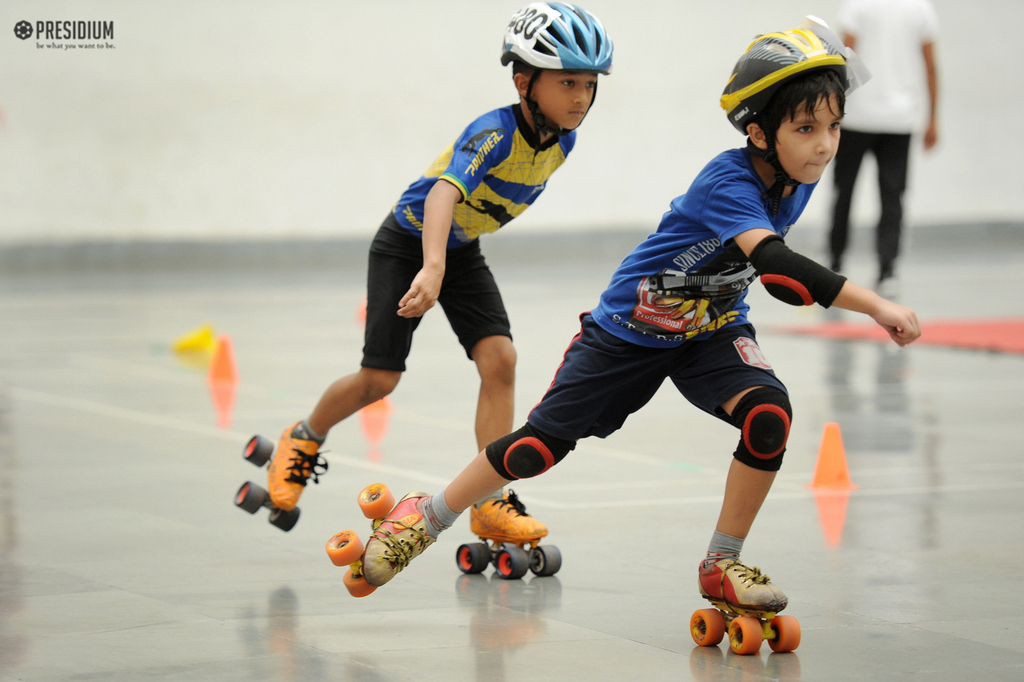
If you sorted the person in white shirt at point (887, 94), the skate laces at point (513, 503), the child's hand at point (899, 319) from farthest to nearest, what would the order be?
the person in white shirt at point (887, 94) < the skate laces at point (513, 503) < the child's hand at point (899, 319)

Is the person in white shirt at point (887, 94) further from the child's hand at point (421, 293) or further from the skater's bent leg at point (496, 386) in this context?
the child's hand at point (421, 293)

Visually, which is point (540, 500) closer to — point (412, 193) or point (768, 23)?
point (412, 193)

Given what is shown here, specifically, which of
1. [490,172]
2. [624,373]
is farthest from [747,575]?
[490,172]

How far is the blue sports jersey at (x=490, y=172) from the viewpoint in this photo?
4.12 meters

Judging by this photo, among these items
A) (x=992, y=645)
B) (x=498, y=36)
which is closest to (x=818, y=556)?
(x=992, y=645)

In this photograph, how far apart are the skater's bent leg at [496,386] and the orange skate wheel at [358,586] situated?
91cm

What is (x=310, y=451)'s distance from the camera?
472 centimetres

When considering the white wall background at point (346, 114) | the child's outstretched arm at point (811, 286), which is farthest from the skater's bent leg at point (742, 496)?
the white wall background at point (346, 114)

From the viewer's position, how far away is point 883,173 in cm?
1054

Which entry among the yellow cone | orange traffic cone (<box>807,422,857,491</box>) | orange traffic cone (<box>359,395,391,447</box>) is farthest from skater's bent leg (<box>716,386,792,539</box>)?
the yellow cone

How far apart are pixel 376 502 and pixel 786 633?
1.23 m

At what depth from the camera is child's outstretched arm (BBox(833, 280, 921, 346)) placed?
3020 millimetres

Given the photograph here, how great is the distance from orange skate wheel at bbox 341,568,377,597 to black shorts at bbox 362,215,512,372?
96 cm

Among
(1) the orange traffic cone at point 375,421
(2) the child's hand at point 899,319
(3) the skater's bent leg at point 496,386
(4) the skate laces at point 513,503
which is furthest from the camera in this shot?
(1) the orange traffic cone at point 375,421
